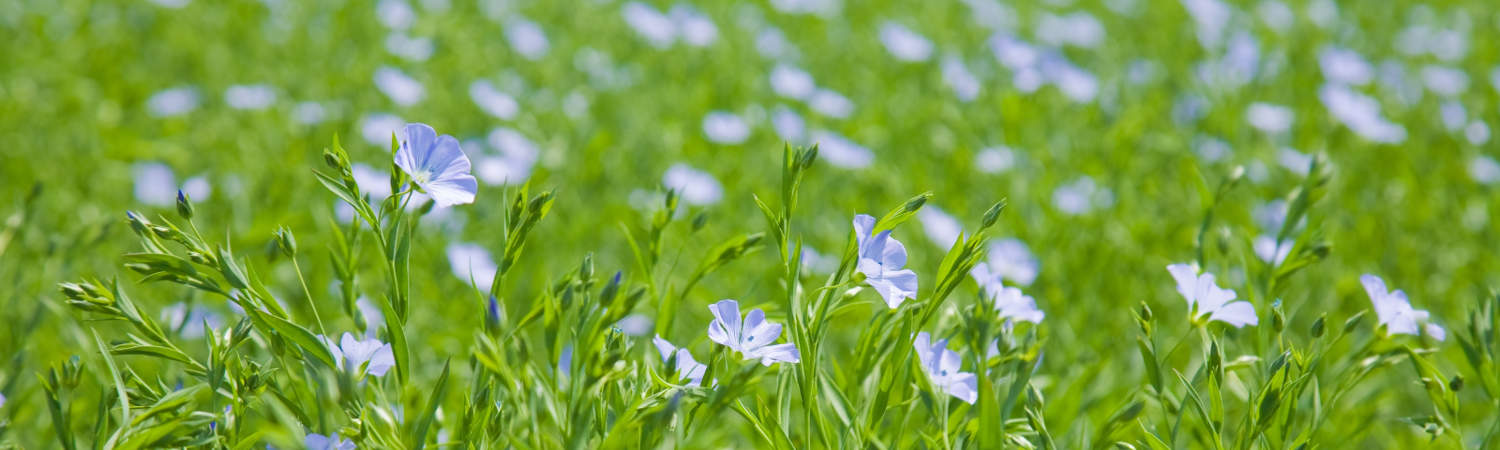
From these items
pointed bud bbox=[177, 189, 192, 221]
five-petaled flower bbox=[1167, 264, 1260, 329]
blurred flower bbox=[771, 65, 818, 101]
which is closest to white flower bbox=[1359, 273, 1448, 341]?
five-petaled flower bbox=[1167, 264, 1260, 329]

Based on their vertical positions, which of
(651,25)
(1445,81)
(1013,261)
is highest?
(1013,261)

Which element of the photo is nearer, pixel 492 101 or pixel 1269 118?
pixel 492 101

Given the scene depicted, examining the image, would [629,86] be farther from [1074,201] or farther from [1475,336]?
[1475,336]

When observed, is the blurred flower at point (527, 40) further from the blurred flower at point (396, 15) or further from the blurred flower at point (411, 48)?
the blurred flower at point (396, 15)

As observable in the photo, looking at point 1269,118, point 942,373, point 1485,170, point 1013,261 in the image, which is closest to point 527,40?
point 1013,261

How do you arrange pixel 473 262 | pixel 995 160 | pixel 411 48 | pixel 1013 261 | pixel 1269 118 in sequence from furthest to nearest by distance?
pixel 411 48 < pixel 1269 118 < pixel 995 160 < pixel 473 262 < pixel 1013 261

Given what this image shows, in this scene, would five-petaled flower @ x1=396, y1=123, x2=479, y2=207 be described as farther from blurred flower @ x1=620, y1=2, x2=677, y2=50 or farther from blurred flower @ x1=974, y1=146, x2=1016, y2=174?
blurred flower @ x1=620, y1=2, x2=677, y2=50

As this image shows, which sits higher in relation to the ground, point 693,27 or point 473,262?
point 473,262

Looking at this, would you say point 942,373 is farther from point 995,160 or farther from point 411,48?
point 411,48
